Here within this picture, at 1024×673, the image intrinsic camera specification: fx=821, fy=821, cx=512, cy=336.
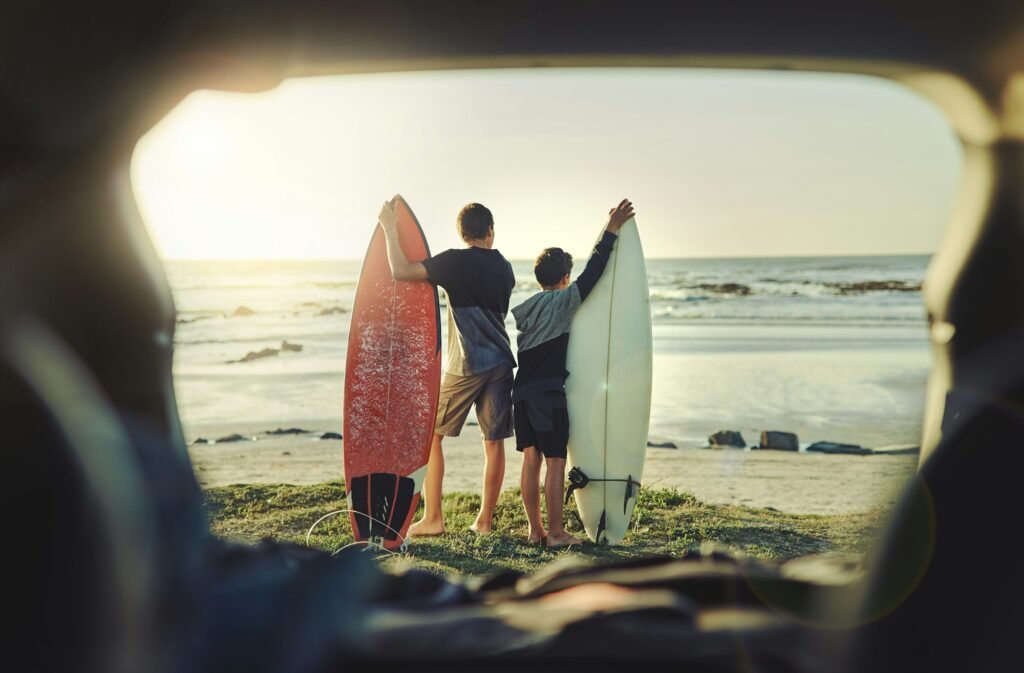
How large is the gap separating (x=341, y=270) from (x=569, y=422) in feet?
152

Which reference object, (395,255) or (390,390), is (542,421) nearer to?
(390,390)

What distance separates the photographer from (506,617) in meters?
0.89

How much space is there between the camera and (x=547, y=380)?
4.72 metres

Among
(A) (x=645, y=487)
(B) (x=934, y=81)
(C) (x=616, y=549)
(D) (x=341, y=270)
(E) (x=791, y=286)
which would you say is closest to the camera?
(B) (x=934, y=81)

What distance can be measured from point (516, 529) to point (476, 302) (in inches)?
62.2

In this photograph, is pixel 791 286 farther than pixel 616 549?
Yes

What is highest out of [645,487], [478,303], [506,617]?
[478,303]

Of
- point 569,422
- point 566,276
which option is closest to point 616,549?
point 569,422

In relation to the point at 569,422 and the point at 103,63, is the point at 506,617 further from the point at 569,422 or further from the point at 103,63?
the point at 569,422

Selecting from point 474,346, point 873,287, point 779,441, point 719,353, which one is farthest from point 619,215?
point 873,287

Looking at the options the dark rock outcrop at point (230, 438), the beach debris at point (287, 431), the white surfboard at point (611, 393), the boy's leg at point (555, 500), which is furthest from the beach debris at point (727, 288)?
the boy's leg at point (555, 500)

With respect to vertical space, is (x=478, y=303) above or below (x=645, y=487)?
above

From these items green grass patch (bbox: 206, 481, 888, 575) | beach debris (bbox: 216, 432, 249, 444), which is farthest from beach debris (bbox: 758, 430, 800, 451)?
beach debris (bbox: 216, 432, 249, 444)

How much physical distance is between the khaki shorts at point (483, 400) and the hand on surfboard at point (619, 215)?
3.62ft
